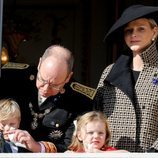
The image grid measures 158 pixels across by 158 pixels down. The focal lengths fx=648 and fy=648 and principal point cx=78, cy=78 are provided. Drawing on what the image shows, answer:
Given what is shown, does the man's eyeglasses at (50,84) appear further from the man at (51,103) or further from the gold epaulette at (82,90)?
the gold epaulette at (82,90)

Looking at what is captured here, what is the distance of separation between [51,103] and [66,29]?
9.90ft

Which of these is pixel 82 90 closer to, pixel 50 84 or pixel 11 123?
pixel 50 84

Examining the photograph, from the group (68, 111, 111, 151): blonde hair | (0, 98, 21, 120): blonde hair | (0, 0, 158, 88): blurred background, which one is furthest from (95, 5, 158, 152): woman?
(0, 0, 158, 88): blurred background

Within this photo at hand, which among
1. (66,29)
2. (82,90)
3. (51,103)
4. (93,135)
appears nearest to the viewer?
(93,135)

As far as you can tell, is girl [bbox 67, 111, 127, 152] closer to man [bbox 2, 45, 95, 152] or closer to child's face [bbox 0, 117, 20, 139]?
man [bbox 2, 45, 95, 152]

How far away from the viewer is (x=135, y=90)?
2969 mm

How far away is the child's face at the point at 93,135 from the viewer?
2.79 m

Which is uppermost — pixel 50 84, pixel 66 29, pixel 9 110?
pixel 66 29

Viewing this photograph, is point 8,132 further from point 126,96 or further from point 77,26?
point 77,26

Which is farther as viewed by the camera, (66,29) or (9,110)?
(66,29)

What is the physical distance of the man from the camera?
2871 millimetres

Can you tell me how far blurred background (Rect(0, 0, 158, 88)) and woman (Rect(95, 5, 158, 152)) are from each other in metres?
2.60

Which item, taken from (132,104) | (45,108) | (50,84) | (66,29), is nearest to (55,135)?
(45,108)

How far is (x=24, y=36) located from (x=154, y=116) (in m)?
3.01
